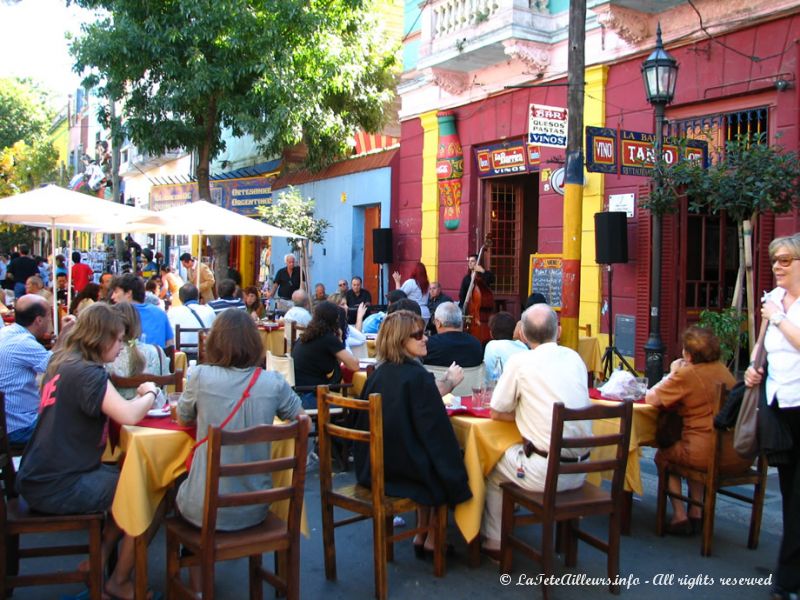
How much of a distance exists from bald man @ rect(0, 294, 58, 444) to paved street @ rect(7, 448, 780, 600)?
44.2 inches

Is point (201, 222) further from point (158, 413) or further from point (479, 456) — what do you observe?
point (479, 456)

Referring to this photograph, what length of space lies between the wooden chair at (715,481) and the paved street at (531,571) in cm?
12

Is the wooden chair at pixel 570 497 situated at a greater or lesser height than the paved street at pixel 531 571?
greater

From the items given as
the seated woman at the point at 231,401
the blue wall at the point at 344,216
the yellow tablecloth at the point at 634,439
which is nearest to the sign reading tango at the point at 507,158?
the blue wall at the point at 344,216

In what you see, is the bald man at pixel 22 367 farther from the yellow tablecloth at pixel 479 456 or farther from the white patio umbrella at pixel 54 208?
the white patio umbrella at pixel 54 208

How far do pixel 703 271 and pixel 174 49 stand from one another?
10.7 meters

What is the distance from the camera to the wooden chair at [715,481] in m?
4.64

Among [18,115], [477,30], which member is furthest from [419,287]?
[18,115]

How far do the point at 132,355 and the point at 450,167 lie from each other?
9.36 m

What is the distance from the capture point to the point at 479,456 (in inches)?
170

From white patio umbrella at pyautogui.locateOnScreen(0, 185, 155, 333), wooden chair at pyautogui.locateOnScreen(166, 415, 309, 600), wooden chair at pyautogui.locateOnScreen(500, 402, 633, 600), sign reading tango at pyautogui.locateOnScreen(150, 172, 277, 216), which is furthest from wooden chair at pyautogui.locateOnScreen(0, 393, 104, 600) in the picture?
sign reading tango at pyautogui.locateOnScreen(150, 172, 277, 216)

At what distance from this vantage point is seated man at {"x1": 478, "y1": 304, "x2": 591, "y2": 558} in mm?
4145

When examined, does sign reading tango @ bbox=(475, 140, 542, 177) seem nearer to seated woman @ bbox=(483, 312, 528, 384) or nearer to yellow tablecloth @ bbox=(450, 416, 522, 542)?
seated woman @ bbox=(483, 312, 528, 384)

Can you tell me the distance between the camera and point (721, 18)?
923 centimetres
